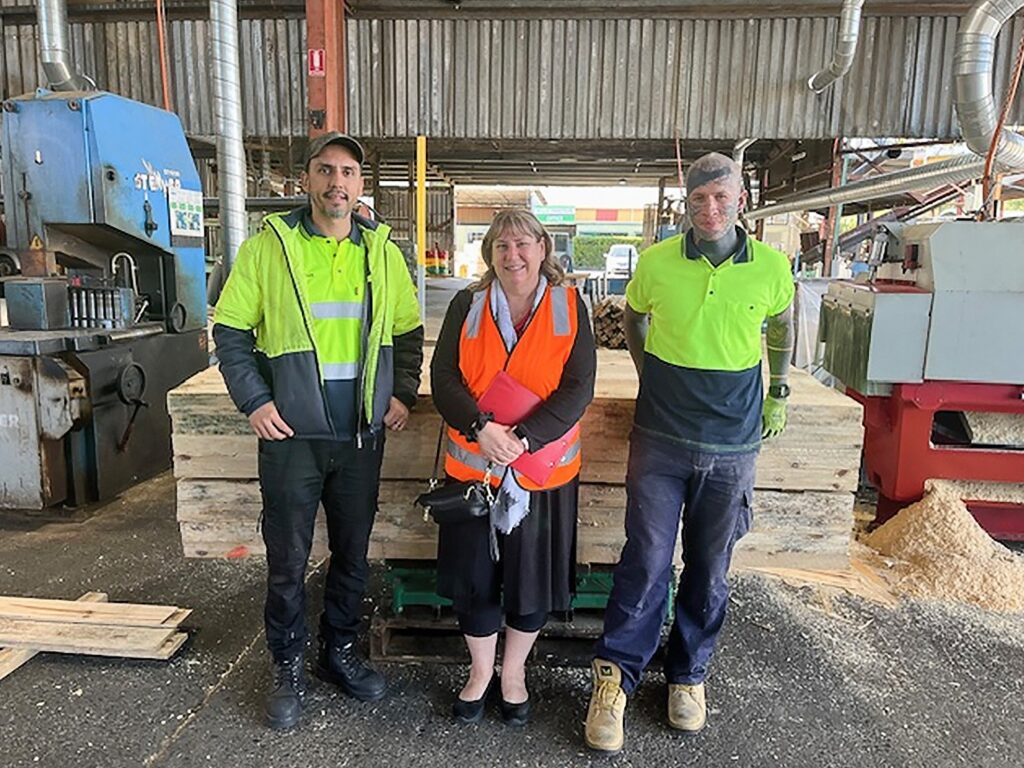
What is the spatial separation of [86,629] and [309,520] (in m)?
1.17

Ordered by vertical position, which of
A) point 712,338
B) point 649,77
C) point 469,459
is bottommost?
point 469,459

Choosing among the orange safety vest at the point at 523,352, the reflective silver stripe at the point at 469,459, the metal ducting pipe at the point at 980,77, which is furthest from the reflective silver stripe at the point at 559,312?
the metal ducting pipe at the point at 980,77

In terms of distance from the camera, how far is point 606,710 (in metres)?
2.28

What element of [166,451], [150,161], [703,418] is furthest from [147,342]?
[703,418]

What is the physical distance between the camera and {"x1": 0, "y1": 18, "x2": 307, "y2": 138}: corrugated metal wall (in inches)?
278

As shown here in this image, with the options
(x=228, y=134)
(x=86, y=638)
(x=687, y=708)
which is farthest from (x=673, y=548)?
(x=228, y=134)

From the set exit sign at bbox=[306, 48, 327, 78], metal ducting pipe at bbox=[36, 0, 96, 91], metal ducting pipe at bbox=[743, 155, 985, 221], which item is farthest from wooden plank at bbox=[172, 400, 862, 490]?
metal ducting pipe at bbox=[36, 0, 96, 91]

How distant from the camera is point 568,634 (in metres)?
2.70

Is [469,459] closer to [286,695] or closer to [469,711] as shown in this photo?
[469,711]

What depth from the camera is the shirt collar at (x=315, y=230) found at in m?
2.21

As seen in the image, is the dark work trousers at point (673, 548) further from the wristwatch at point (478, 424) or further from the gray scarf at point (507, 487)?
the wristwatch at point (478, 424)

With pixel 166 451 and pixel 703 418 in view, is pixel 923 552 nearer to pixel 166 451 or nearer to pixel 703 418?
pixel 703 418

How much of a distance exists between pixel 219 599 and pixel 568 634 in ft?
5.03

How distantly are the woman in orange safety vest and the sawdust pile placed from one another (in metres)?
2.00
